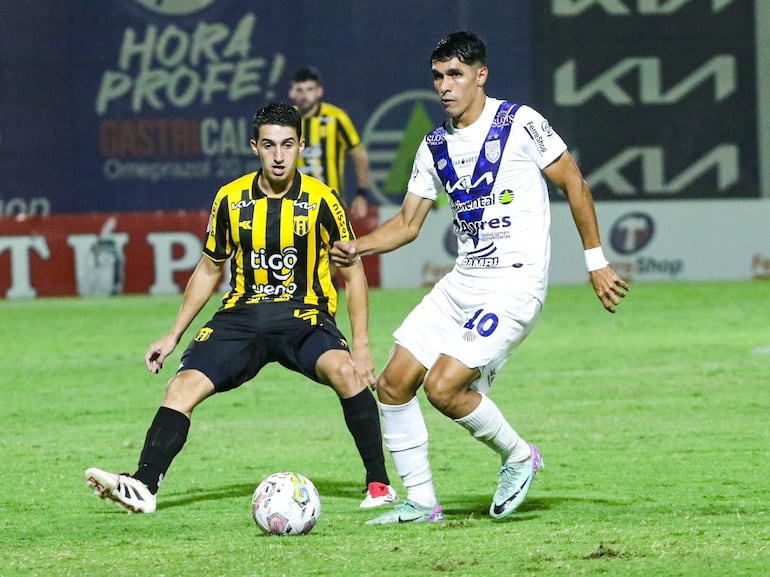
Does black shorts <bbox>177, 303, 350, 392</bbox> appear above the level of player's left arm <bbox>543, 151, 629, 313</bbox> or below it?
below

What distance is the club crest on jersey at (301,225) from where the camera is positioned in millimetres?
6723

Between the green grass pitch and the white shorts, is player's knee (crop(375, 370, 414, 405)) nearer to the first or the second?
the white shorts

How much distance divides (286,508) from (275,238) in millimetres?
1413

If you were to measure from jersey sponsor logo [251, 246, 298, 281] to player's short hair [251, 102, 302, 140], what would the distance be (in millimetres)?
497

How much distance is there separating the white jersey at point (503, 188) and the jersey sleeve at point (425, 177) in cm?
10

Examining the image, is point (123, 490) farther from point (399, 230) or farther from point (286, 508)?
point (399, 230)

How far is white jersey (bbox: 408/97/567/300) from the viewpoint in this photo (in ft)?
19.8

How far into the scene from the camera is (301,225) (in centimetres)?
674

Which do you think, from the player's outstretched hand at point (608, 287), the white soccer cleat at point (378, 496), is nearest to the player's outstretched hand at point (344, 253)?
the player's outstretched hand at point (608, 287)

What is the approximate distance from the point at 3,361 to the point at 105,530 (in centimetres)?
678

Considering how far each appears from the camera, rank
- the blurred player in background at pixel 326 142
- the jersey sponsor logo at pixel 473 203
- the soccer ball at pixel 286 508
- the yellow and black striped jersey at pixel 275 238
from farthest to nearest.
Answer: the blurred player in background at pixel 326 142, the yellow and black striped jersey at pixel 275 238, the jersey sponsor logo at pixel 473 203, the soccer ball at pixel 286 508

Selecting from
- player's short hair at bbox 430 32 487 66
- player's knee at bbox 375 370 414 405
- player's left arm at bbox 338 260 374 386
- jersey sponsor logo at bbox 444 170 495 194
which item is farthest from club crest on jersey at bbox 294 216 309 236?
player's short hair at bbox 430 32 487 66

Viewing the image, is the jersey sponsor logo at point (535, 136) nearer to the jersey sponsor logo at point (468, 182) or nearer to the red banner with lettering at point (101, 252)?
the jersey sponsor logo at point (468, 182)

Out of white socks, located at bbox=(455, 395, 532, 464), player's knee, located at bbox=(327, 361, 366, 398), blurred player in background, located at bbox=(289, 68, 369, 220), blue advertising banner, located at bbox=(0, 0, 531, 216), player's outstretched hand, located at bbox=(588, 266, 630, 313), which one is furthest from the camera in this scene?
blue advertising banner, located at bbox=(0, 0, 531, 216)
